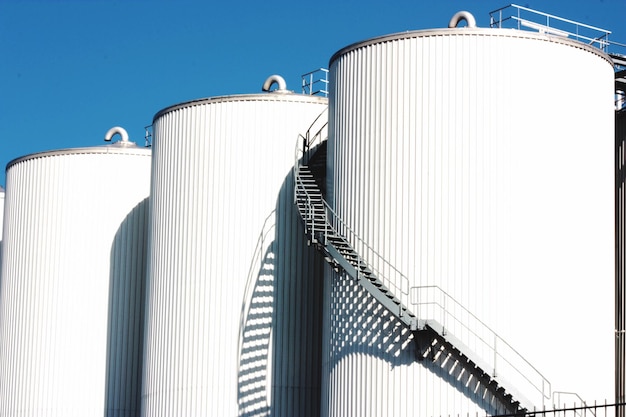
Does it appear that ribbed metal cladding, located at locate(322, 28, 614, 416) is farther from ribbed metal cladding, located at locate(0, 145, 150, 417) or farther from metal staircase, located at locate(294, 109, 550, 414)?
ribbed metal cladding, located at locate(0, 145, 150, 417)

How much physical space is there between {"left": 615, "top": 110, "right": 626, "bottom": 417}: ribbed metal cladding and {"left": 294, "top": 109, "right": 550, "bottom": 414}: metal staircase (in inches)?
310

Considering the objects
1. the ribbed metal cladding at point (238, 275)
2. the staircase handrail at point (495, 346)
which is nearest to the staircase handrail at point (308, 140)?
the ribbed metal cladding at point (238, 275)

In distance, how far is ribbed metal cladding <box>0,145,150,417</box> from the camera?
50.8 meters

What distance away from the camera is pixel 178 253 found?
45219mm

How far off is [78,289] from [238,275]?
365 inches

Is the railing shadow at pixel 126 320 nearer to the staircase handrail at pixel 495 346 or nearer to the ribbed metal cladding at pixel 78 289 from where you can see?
the ribbed metal cladding at pixel 78 289

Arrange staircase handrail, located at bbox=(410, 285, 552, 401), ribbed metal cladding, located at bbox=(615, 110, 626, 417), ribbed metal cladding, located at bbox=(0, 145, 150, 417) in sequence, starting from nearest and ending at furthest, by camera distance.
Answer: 1. staircase handrail, located at bbox=(410, 285, 552, 401)
2. ribbed metal cladding, located at bbox=(615, 110, 626, 417)
3. ribbed metal cladding, located at bbox=(0, 145, 150, 417)

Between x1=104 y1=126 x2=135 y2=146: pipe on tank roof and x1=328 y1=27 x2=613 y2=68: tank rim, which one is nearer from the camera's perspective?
x1=328 y1=27 x2=613 y2=68: tank rim

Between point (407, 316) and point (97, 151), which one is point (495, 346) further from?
point (97, 151)

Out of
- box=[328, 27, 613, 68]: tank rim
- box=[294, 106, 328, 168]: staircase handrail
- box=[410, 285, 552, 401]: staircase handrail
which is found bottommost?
box=[410, 285, 552, 401]: staircase handrail

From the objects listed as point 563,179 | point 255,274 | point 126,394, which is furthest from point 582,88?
point 126,394

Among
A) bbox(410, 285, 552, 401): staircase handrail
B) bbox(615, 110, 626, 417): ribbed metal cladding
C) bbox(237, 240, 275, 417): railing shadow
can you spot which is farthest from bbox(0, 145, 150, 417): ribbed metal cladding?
bbox(410, 285, 552, 401): staircase handrail

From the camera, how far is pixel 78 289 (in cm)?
5109

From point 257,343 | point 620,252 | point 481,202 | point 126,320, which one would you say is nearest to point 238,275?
point 257,343
